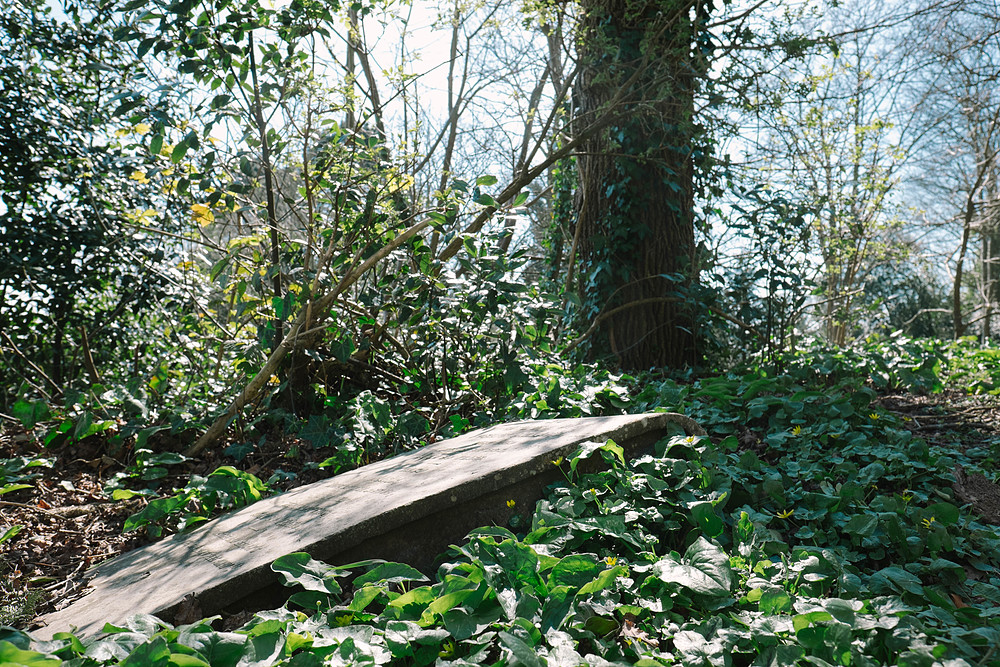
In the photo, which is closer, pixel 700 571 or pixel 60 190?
pixel 700 571

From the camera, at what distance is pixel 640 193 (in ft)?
16.9

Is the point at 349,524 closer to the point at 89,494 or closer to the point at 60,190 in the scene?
the point at 89,494

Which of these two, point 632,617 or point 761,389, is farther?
point 761,389

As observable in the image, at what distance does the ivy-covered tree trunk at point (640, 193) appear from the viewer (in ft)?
16.0

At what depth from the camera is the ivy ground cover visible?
137cm

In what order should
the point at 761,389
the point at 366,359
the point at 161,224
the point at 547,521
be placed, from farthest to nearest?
the point at 161,224 < the point at 366,359 < the point at 761,389 < the point at 547,521

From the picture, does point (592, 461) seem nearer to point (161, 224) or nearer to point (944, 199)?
point (161, 224)

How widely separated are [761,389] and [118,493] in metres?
3.03

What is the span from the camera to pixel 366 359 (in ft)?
13.2

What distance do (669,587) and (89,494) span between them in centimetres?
273

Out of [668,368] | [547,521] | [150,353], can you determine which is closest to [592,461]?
[547,521]

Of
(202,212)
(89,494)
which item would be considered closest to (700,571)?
(89,494)

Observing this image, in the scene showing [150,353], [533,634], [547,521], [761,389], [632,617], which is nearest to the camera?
[533,634]

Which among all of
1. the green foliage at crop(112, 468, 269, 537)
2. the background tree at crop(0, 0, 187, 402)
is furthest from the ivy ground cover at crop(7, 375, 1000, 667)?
the background tree at crop(0, 0, 187, 402)
